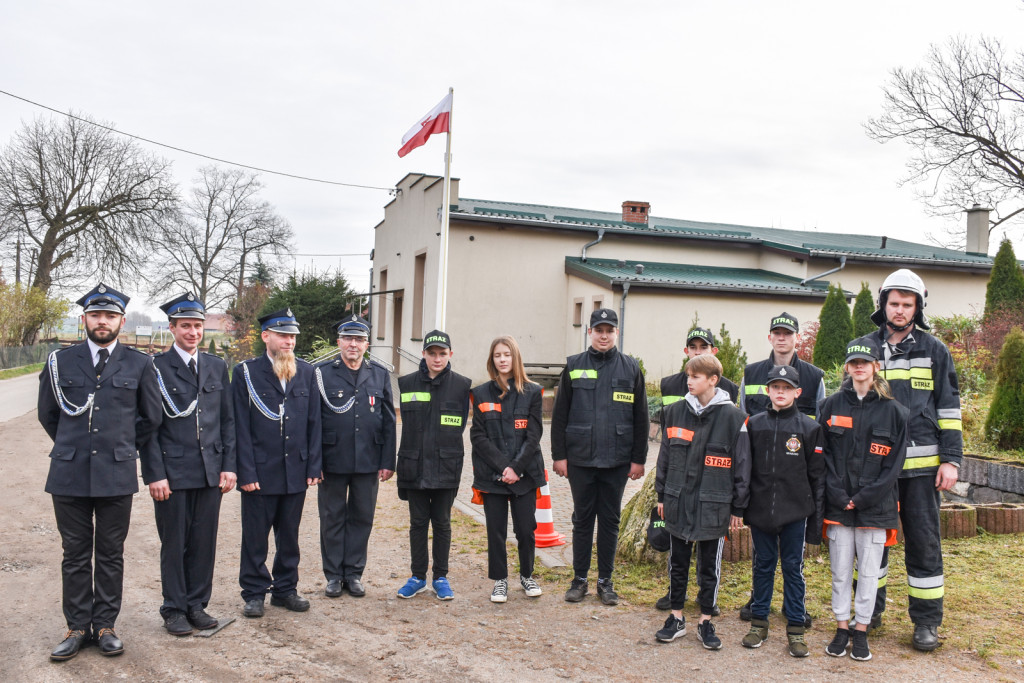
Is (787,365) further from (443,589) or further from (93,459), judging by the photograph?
(93,459)

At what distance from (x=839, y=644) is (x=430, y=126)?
14.1 metres

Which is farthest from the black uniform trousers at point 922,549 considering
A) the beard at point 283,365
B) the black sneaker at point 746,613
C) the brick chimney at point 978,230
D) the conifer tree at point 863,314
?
the brick chimney at point 978,230

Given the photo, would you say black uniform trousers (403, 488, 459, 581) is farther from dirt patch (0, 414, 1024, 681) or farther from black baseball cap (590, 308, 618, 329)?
black baseball cap (590, 308, 618, 329)

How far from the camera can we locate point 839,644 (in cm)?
496

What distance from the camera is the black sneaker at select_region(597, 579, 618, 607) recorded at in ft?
19.6

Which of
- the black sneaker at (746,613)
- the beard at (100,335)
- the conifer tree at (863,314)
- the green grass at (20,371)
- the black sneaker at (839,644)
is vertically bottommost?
the green grass at (20,371)

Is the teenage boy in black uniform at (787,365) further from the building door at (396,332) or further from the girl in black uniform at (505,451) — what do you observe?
the building door at (396,332)

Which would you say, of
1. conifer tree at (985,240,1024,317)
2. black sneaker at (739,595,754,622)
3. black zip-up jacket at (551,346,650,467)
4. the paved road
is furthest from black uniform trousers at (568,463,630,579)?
the paved road

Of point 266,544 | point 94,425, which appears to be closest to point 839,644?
point 266,544

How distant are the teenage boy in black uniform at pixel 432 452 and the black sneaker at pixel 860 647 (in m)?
2.82

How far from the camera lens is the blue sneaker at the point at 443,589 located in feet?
19.9

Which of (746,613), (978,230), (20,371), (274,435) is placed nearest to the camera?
(746,613)

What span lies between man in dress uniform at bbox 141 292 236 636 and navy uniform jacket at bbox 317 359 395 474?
2.71 ft

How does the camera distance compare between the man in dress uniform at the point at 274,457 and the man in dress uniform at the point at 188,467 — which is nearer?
the man in dress uniform at the point at 188,467
